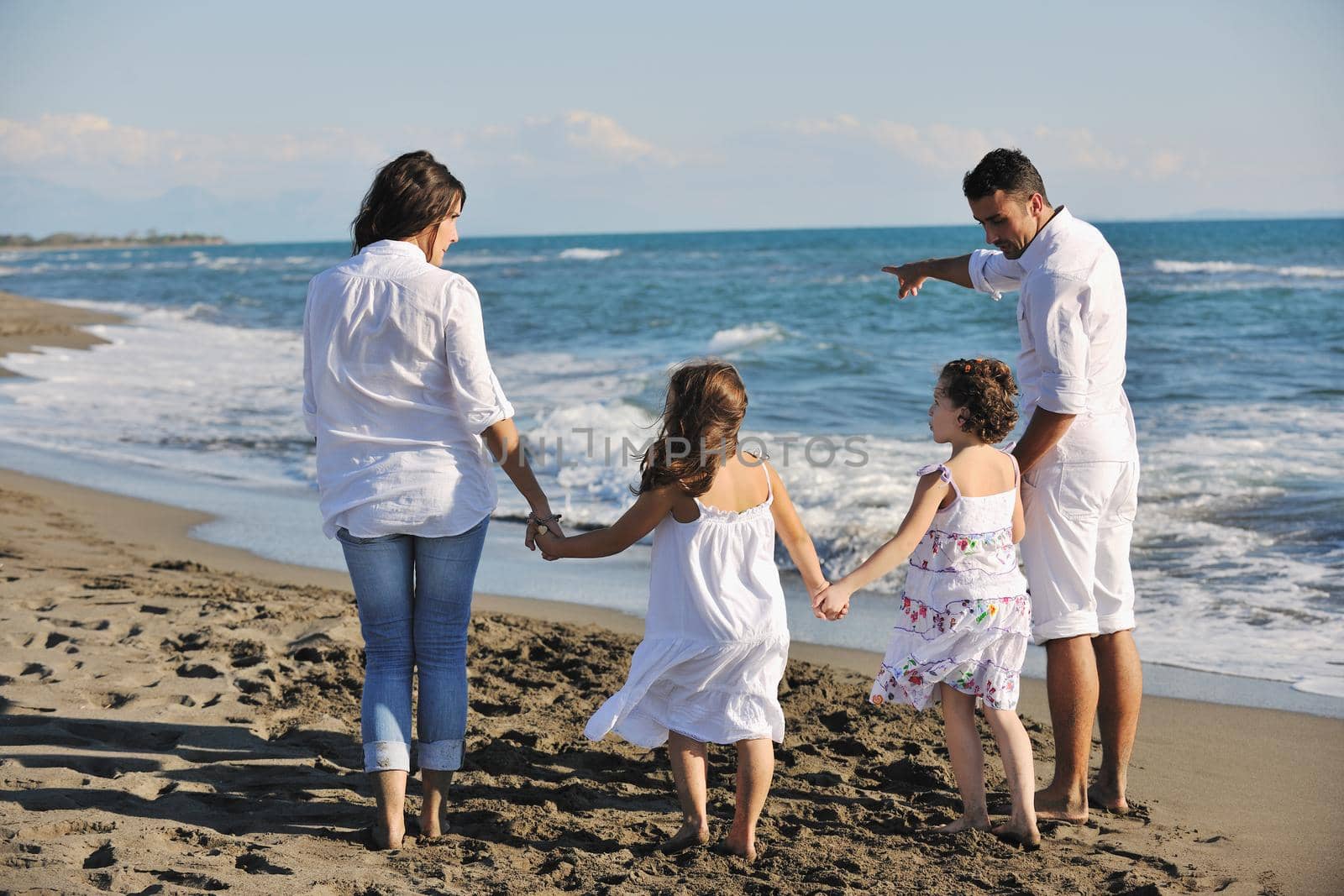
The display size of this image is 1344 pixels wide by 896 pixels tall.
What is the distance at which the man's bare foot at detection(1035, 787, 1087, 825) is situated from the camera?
10.9 feet

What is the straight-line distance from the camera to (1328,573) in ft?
20.2

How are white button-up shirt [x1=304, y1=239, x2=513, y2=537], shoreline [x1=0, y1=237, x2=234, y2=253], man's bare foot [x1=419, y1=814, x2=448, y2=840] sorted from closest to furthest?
white button-up shirt [x1=304, y1=239, x2=513, y2=537]
man's bare foot [x1=419, y1=814, x2=448, y2=840]
shoreline [x1=0, y1=237, x2=234, y2=253]

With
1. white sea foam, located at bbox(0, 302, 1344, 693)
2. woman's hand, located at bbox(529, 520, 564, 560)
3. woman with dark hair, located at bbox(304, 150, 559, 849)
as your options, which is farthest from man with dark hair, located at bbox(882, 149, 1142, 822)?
white sea foam, located at bbox(0, 302, 1344, 693)

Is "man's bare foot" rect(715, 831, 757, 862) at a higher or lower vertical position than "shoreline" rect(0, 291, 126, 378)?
lower

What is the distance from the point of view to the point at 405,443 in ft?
9.51

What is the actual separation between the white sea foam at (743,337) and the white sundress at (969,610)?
15396 millimetres

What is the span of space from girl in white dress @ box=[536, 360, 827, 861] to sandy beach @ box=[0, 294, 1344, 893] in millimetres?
258

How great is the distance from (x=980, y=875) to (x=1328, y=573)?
4303 mm

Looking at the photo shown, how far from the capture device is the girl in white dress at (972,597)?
3.14 meters

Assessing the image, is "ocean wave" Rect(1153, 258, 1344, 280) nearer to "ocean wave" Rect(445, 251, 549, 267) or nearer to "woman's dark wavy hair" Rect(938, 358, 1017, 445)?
"ocean wave" Rect(445, 251, 549, 267)

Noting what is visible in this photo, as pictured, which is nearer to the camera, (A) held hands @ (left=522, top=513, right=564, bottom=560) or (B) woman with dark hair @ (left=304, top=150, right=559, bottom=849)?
(B) woman with dark hair @ (left=304, top=150, right=559, bottom=849)

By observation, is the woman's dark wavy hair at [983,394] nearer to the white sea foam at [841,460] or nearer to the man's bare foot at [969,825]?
the man's bare foot at [969,825]

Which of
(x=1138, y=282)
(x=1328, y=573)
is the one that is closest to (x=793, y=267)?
(x=1138, y=282)

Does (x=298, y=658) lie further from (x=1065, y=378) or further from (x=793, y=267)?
(x=793, y=267)
